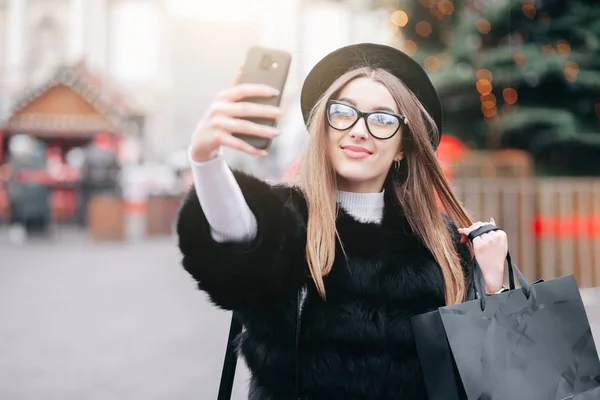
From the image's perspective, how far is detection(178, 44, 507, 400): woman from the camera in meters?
1.42

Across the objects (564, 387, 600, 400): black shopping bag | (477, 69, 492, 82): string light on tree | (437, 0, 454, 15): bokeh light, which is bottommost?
(564, 387, 600, 400): black shopping bag

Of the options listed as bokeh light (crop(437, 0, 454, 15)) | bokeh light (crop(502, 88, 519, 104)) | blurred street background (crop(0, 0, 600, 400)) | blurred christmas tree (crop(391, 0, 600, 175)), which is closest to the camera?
blurred street background (crop(0, 0, 600, 400))

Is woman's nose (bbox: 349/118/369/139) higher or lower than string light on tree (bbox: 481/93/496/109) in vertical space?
lower

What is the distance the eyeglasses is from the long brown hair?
0.04 m

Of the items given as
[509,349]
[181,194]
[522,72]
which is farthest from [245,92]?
[522,72]

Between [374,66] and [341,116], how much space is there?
0.22m

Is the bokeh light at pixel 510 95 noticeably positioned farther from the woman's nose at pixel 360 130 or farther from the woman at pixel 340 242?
the woman's nose at pixel 360 130

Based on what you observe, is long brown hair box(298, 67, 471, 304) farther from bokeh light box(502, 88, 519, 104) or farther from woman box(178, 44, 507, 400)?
bokeh light box(502, 88, 519, 104)

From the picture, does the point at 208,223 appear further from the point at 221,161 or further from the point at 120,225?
the point at 120,225

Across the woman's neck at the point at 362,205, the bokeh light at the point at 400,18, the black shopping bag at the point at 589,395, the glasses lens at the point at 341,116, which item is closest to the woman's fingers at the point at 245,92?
the glasses lens at the point at 341,116

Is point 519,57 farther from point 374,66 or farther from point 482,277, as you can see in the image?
point 482,277

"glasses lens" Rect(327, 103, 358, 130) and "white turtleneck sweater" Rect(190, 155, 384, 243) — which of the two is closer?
"white turtleneck sweater" Rect(190, 155, 384, 243)

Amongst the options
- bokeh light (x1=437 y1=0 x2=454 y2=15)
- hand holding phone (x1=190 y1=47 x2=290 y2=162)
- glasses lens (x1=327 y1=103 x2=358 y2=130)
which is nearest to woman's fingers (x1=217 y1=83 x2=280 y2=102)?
hand holding phone (x1=190 y1=47 x2=290 y2=162)

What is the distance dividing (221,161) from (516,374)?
87 cm
